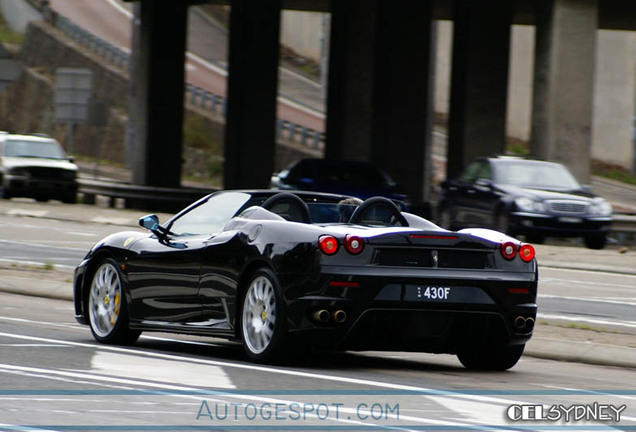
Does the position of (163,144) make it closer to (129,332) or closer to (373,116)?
(373,116)

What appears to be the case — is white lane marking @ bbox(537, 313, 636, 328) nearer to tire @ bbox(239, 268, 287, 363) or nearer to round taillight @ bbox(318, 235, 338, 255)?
tire @ bbox(239, 268, 287, 363)

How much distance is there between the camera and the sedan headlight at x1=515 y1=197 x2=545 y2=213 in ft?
84.3

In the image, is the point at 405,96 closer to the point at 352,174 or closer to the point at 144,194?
the point at 144,194

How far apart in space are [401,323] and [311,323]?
0.60 metres

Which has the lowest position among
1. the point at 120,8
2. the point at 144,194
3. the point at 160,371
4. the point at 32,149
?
the point at 160,371

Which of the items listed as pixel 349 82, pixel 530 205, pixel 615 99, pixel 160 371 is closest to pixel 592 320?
pixel 160 371

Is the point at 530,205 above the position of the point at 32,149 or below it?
below

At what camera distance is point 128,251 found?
1124 cm

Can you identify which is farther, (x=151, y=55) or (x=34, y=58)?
(x=34, y=58)

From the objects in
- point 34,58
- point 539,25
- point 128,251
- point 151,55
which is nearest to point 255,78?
point 151,55

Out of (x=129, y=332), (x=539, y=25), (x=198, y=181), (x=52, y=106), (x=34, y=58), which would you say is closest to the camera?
(x=129, y=332)

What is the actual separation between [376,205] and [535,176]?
17.1 meters

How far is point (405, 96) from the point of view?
4125cm

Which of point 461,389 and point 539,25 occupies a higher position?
point 539,25
